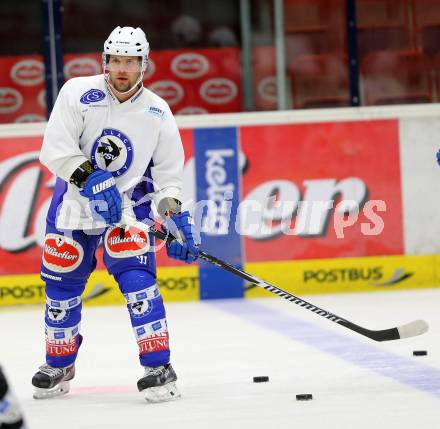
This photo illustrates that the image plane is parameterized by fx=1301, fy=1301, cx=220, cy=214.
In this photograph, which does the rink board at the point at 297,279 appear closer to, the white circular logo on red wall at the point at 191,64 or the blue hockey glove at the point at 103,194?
the white circular logo on red wall at the point at 191,64

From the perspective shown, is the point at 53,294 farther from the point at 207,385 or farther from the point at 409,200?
the point at 409,200

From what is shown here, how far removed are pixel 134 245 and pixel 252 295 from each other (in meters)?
3.06

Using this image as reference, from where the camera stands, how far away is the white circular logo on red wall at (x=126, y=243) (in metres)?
4.64

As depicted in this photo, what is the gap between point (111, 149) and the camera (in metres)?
4.68

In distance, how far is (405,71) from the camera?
906 centimetres

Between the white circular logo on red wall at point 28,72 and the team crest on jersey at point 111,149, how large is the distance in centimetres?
417

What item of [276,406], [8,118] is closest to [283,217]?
[8,118]

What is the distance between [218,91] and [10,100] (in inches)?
56.2

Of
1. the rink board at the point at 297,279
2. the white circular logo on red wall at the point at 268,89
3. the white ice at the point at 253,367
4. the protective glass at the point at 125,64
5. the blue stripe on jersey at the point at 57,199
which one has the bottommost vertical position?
the white ice at the point at 253,367

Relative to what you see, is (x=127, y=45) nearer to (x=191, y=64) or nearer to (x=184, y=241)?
(x=184, y=241)

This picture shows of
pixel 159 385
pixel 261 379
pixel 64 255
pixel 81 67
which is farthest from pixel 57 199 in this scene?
pixel 81 67

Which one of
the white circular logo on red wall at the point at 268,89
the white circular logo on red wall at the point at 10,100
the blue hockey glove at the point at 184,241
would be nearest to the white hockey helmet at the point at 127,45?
the blue hockey glove at the point at 184,241

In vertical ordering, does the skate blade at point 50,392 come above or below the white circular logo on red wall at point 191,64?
below

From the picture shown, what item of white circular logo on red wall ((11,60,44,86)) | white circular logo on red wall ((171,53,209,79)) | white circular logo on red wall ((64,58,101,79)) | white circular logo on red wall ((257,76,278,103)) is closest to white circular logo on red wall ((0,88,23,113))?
white circular logo on red wall ((11,60,44,86))
